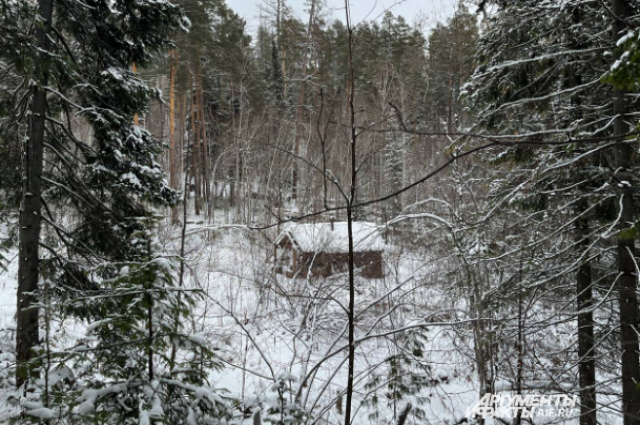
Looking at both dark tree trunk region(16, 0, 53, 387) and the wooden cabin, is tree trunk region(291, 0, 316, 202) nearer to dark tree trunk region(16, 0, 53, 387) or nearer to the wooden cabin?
the wooden cabin

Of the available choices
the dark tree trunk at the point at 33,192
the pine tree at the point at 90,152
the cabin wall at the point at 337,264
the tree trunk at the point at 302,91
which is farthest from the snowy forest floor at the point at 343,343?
the tree trunk at the point at 302,91

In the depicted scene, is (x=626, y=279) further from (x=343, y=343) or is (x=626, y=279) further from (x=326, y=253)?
(x=326, y=253)

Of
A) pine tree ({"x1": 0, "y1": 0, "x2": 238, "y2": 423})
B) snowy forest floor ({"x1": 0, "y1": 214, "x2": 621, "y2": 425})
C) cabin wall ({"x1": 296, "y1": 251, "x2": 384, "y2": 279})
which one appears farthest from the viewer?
cabin wall ({"x1": 296, "y1": 251, "x2": 384, "y2": 279})

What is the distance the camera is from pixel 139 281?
241 centimetres

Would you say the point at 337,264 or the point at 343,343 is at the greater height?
the point at 337,264

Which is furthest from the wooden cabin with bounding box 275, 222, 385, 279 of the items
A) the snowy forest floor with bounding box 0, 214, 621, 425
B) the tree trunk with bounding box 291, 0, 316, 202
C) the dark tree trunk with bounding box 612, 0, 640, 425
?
the dark tree trunk with bounding box 612, 0, 640, 425

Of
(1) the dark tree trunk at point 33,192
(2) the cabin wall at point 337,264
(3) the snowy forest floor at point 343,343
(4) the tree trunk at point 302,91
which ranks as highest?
(4) the tree trunk at point 302,91

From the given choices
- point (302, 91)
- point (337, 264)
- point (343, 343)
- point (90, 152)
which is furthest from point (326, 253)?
point (302, 91)

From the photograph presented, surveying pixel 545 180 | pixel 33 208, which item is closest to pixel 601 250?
pixel 545 180

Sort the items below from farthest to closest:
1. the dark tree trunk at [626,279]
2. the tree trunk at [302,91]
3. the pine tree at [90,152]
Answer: the pine tree at [90,152], the tree trunk at [302,91], the dark tree trunk at [626,279]

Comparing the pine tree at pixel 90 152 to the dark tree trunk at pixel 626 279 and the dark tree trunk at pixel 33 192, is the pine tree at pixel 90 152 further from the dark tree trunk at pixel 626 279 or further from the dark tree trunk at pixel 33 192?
the dark tree trunk at pixel 626 279

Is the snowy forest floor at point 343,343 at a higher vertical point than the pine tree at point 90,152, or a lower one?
lower

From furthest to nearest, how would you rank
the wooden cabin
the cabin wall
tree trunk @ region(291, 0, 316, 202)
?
the wooden cabin
the cabin wall
tree trunk @ region(291, 0, 316, 202)

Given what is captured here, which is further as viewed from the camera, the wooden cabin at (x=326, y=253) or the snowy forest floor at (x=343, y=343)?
the wooden cabin at (x=326, y=253)
